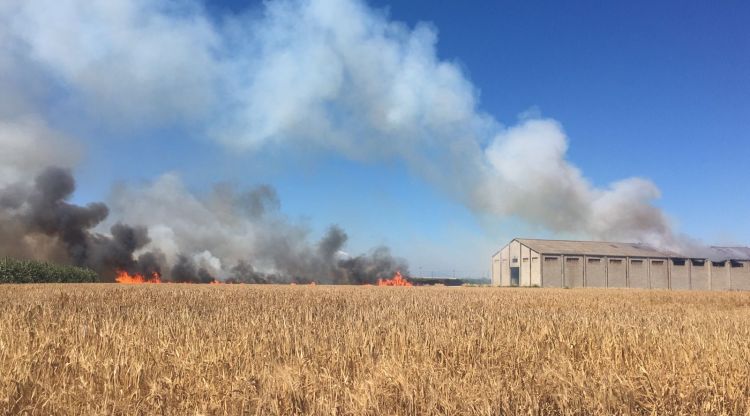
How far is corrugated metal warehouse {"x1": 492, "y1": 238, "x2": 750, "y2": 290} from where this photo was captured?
65.8m

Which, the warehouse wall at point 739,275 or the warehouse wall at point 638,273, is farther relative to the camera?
the warehouse wall at point 739,275

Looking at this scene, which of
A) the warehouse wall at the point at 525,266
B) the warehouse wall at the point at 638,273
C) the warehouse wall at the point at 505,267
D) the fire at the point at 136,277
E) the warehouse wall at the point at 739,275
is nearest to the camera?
the fire at the point at 136,277

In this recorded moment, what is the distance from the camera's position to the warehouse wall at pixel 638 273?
224 feet

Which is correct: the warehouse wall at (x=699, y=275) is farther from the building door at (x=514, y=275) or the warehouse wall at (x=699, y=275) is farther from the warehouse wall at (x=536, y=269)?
the building door at (x=514, y=275)

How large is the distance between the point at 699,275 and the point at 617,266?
1129 cm

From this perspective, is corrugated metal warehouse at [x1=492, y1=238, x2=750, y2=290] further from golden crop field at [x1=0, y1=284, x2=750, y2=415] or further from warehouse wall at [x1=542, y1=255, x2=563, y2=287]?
golden crop field at [x1=0, y1=284, x2=750, y2=415]

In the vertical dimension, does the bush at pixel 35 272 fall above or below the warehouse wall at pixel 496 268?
below

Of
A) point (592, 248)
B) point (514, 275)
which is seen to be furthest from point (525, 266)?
point (592, 248)

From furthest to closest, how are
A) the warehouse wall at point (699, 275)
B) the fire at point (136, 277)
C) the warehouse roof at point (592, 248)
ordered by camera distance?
the warehouse wall at point (699, 275), the warehouse roof at point (592, 248), the fire at point (136, 277)

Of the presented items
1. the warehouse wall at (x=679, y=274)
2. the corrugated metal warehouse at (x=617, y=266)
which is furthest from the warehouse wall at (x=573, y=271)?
the warehouse wall at (x=679, y=274)

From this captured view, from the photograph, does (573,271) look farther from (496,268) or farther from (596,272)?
(496,268)

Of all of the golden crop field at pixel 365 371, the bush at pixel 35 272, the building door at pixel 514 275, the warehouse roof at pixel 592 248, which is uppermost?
the warehouse roof at pixel 592 248

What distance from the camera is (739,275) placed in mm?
70812

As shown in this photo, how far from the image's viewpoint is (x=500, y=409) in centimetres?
546
